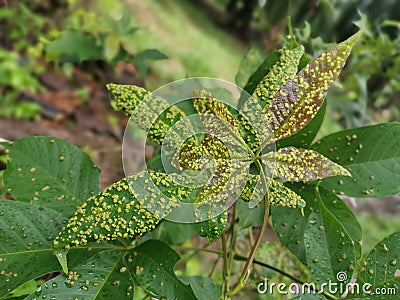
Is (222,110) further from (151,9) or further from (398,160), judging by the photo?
(151,9)

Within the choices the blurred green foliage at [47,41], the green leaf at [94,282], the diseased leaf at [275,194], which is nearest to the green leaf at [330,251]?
the diseased leaf at [275,194]

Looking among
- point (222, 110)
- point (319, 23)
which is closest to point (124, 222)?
point (222, 110)

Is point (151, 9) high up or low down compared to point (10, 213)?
down

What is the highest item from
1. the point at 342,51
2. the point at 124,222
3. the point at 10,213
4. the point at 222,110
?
the point at 342,51

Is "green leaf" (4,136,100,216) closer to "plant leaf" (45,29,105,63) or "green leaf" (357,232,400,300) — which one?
"green leaf" (357,232,400,300)

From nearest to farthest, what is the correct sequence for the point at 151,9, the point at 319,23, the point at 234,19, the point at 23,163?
the point at 23,163, the point at 319,23, the point at 151,9, the point at 234,19

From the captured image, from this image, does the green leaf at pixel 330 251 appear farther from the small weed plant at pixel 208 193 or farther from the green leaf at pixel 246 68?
the green leaf at pixel 246 68
